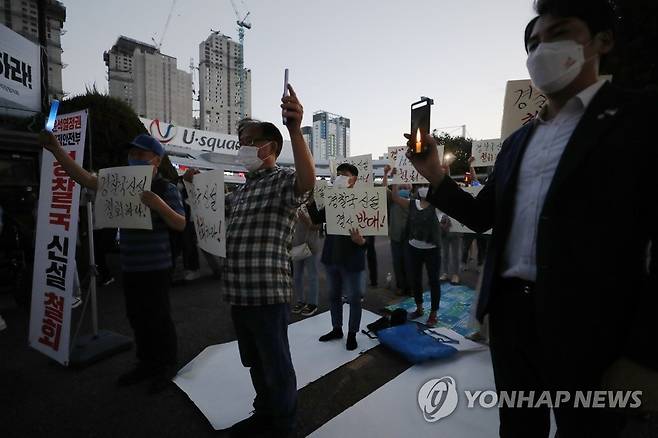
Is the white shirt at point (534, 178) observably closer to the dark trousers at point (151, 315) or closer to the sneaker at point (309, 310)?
the dark trousers at point (151, 315)

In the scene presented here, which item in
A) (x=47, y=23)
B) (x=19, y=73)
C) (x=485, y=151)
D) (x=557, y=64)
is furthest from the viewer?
(x=47, y=23)

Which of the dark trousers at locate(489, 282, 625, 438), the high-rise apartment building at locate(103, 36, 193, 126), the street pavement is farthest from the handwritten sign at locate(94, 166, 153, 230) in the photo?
the high-rise apartment building at locate(103, 36, 193, 126)

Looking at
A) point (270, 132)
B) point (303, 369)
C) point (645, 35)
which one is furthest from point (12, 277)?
point (645, 35)

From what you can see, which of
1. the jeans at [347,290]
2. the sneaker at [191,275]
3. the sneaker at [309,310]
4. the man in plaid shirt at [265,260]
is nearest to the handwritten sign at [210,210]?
the man in plaid shirt at [265,260]

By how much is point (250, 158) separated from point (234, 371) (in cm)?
208

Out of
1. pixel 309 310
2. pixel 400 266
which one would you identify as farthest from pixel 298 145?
pixel 400 266

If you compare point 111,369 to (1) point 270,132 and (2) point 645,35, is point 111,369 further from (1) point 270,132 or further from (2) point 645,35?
(2) point 645,35

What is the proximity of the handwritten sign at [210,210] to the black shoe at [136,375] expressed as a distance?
1418mm

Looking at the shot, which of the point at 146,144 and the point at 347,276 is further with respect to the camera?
the point at 347,276

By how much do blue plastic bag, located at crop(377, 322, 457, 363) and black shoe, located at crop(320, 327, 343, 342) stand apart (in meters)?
0.44

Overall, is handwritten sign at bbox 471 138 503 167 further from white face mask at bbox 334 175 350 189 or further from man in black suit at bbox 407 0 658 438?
man in black suit at bbox 407 0 658 438

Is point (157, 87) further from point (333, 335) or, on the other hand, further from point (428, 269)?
point (333, 335)

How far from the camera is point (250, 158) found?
1.88 m

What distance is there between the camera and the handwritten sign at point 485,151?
216 inches
